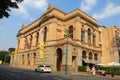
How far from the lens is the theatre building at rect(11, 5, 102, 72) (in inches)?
1697

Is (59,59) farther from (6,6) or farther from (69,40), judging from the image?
(6,6)

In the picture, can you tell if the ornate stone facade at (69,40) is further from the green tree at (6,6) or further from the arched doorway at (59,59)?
the green tree at (6,6)

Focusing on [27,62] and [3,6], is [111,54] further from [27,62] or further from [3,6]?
[3,6]

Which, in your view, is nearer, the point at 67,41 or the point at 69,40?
the point at 67,41

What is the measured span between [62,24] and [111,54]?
1658cm

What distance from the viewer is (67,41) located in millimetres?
41281

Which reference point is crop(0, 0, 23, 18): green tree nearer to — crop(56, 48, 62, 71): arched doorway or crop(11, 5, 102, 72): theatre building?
crop(11, 5, 102, 72): theatre building

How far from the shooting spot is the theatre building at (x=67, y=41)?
43094 mm

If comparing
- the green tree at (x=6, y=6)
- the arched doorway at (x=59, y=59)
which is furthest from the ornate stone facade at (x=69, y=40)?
the green tree at (x=6, y=6)

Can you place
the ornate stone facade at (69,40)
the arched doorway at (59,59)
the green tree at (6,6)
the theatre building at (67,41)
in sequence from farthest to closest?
the arched doorway at (59,59)
the ornate stone facade at (69,40)
the theatre building at (67,41)
the green tree at (6,6)

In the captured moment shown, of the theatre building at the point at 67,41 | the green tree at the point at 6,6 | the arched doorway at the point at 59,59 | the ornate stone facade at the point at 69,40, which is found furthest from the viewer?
the arched doorway at the point at 59,59

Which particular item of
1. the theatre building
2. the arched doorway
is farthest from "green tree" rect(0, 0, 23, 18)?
the arched doorway

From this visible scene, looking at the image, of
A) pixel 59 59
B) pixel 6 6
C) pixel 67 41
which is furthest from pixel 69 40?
pixel 6 6

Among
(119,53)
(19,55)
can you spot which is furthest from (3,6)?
(19,55)
